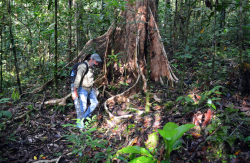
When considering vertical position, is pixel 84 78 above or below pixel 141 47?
below

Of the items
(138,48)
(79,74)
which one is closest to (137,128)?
(79,74)

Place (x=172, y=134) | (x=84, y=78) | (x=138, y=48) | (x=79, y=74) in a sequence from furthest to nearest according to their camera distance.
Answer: (x=138, y=48), (x=84, y=78), (x=79, y=74), (x=172, y=134)

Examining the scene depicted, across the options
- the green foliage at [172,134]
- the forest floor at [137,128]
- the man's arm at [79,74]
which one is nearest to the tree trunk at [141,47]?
the forest floor at [137,128]

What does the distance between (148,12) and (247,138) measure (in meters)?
5.44

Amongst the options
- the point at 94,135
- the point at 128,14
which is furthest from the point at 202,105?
the point at 128,14

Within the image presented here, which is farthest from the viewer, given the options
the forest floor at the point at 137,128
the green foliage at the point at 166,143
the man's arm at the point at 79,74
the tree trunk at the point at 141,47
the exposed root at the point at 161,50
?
the tree trunk at the point at 141,47

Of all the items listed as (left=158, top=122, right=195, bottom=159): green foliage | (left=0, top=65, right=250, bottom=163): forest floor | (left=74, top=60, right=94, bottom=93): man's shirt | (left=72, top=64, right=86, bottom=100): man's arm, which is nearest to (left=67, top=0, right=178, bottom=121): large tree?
(left=0, top=65, right=250, bottom=163): forest floor

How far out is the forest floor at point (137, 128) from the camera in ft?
6.93

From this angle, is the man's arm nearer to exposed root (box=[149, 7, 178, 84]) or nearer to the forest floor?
the forest floor

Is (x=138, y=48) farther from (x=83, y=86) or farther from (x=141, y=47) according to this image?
(x=83, y=86)

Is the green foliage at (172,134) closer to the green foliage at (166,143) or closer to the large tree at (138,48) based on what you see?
the green foliage at (166,143)

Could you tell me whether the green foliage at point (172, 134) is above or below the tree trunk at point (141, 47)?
below

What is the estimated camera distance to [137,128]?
11.5 feet

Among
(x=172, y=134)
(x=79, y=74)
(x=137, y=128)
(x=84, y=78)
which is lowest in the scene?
(x=137, y=128)
